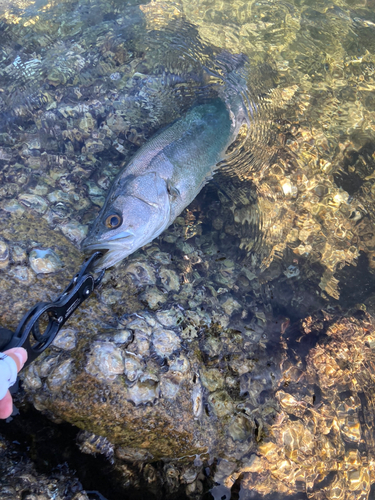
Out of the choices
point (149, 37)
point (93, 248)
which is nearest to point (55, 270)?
point (93, 248)

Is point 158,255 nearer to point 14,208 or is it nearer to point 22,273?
point 22,273

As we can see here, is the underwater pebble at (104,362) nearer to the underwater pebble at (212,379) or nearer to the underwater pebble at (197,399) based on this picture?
the underwater pebble at (197,399)

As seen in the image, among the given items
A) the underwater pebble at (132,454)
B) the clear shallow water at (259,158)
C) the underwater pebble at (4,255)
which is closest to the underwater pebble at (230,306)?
the clear shallow water at (259,158)

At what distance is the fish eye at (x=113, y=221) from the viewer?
2.82 metres

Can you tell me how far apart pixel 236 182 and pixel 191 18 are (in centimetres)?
366

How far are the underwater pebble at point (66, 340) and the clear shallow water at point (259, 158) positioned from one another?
1088 mm

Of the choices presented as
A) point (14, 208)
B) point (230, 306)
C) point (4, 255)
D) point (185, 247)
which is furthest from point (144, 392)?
point (14, 208)

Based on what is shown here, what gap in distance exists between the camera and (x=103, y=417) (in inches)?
83.6

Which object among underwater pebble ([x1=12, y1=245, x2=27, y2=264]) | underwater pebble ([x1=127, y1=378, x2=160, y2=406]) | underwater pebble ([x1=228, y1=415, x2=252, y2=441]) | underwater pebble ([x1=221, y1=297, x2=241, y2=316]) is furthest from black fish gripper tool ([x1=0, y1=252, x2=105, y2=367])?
underwater pebble ([x1=228, y1=415, x2=252, y2=441])

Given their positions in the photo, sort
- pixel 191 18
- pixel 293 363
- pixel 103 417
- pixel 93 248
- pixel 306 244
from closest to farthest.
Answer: pixel 103 417, pixel 93 248, pixel 293 363, pixel 306 244, pixel 191 18

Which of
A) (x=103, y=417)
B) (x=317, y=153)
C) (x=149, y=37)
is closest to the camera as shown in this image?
(x=103, y=417)

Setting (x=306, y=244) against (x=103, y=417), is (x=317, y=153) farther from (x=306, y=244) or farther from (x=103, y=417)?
(x=103, y=417)

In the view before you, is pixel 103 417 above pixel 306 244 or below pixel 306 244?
above

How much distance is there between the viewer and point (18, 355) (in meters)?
1.70
